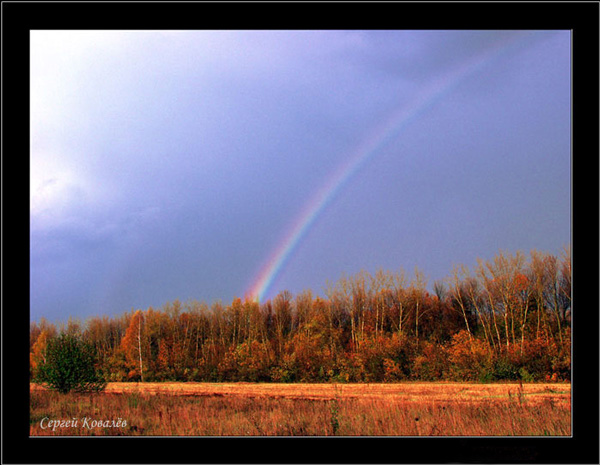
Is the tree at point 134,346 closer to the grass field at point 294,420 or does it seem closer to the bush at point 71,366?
the bush at point 71,366

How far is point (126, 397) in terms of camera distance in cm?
1073

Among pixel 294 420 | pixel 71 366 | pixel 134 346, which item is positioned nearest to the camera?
pixel 294 420

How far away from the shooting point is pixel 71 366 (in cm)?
1195

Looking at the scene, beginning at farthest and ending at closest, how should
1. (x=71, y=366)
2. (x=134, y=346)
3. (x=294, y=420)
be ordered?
(x=134, y=346)
(x=71, y=366)
(x=294, y=420)

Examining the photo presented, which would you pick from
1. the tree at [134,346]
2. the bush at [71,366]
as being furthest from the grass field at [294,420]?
the tree at [134,346]

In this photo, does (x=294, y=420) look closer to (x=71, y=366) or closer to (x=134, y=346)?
(x=71, y=366)

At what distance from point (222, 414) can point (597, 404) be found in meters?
6.25

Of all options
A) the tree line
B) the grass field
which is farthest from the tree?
the grass field

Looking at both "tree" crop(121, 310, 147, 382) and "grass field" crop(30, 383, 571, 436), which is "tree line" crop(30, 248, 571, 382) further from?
"grass field" crop(30, 383, 571, 436)

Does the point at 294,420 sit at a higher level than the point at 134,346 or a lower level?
higher

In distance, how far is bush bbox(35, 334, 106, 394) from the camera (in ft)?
38.5

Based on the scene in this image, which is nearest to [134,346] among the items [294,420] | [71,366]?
[71,366]
